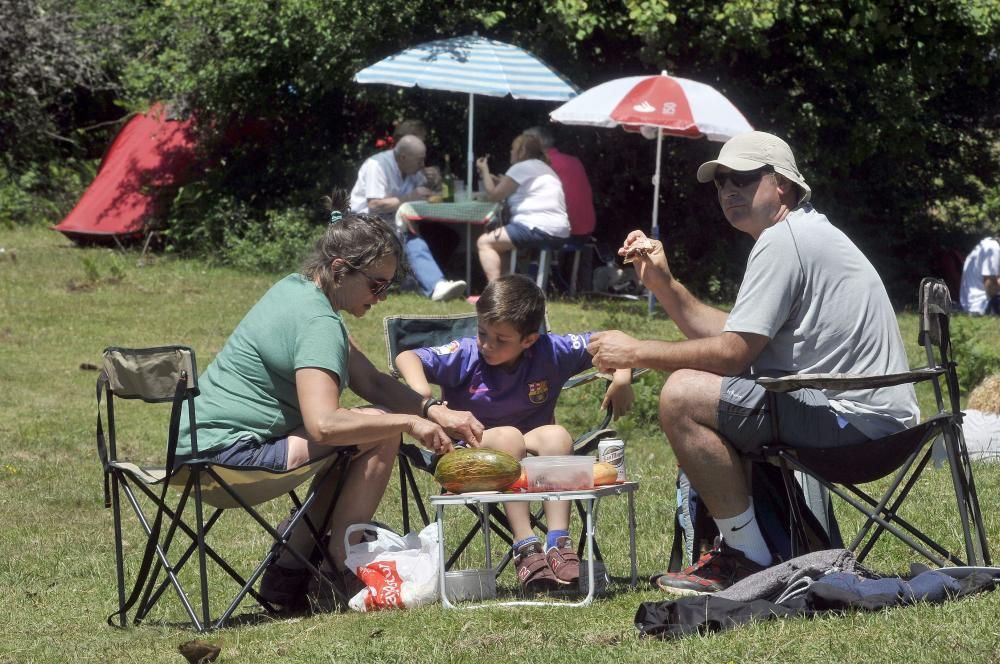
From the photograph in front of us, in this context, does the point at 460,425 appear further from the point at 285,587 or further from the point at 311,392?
the point at 285,587

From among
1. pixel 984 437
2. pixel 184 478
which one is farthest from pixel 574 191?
pixel 184 478

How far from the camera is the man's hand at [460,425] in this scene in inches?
176

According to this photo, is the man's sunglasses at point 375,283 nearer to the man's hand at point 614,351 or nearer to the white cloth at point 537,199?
the man's hand at point 614,351

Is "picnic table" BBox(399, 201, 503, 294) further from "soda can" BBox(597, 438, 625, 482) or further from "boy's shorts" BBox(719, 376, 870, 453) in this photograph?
"boy's shorts" BBox(719, 376, 870, 453)

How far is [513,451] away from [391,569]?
590 millimetres

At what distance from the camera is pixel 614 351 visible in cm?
448

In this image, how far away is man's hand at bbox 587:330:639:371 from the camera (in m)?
4.45

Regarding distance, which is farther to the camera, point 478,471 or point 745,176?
point 745,176

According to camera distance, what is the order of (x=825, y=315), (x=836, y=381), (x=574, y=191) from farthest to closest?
(x=574, y=191) < (x=825, y=315) < (x=836, y=381)

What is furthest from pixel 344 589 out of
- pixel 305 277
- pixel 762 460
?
pixel 762 460

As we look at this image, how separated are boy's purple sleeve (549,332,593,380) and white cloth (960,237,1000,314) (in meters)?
9.39

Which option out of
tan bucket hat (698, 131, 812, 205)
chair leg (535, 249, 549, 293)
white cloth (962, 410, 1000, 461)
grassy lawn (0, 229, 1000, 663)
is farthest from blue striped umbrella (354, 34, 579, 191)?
tan bucket hat (698, 131, 812, 205)

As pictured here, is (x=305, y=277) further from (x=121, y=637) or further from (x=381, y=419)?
(x=121, y=637)

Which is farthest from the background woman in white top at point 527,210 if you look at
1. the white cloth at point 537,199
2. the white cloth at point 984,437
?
the white cloth at point 984,437
